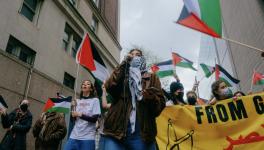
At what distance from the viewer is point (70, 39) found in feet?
52.6

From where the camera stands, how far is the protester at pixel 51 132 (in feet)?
18.6

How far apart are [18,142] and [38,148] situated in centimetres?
63

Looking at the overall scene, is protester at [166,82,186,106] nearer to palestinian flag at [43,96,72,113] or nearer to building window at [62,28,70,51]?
palestinian flag at [43,96,72,113]

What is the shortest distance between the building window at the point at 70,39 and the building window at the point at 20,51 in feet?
11.6

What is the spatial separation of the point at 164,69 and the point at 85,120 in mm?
4722

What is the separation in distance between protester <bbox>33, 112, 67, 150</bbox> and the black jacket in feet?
1.59

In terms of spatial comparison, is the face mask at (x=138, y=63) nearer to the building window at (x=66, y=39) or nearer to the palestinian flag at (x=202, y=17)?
the palestinian flag at (x=202, y=17)

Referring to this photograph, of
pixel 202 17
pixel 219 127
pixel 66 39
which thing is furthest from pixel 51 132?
pixel 66 39

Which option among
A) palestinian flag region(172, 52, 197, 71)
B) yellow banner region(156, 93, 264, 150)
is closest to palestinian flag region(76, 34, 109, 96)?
yellow banner region(156, 93, 264, 150)

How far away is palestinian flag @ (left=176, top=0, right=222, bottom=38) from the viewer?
5.52m

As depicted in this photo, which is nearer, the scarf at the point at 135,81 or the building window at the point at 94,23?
the scarf at the point at 135,81

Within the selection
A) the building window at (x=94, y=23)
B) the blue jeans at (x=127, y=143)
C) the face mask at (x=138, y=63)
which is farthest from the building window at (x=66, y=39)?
the blue jeans at (x=127, y=143)

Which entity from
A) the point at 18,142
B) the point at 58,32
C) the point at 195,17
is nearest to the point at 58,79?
the point at 58,32

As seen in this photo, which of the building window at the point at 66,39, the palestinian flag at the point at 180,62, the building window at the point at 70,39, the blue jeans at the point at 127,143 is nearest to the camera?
the blue jeans at the point at 127,143
